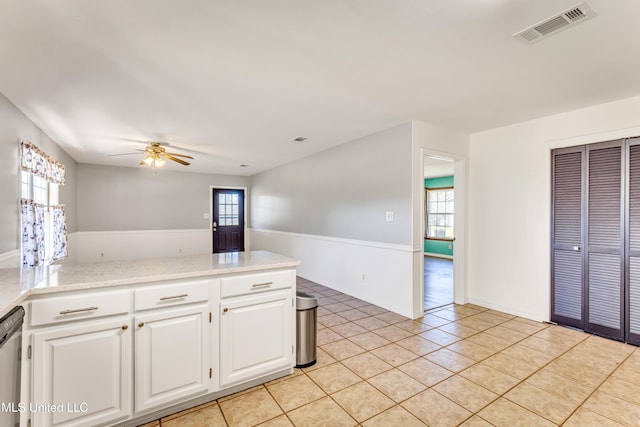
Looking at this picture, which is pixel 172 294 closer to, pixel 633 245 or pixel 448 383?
pixel 448 383

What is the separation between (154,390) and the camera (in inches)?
74.8

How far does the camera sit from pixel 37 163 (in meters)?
3.48

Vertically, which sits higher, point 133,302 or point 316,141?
point 316,141

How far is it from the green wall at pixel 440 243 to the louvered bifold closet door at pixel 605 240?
5061mm

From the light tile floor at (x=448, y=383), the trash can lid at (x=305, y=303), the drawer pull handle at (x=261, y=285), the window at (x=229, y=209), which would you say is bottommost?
the light tile floor at (x=448, y=383)

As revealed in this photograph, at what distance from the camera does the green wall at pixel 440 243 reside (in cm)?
841

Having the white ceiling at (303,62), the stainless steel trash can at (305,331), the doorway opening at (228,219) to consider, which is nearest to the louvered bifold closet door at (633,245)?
the white ceiling at (303,62)

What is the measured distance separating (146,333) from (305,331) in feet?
4.07

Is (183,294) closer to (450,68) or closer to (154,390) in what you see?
(154,390)

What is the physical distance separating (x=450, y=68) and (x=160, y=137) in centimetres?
391

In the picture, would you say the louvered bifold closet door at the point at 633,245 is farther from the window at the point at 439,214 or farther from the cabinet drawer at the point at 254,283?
the window at the point at 439,214

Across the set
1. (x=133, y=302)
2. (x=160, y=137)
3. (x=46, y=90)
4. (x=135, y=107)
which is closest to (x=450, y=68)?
(x=133, y=302)

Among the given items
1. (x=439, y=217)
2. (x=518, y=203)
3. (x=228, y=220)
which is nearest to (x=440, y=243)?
(x=439, y=217)

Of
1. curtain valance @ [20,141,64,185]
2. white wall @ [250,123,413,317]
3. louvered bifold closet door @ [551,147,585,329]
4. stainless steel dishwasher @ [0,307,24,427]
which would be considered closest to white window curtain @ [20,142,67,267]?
curtain valance @ [20,141,64,185]
